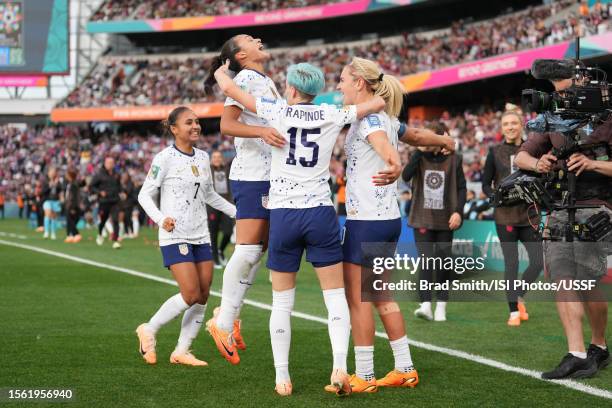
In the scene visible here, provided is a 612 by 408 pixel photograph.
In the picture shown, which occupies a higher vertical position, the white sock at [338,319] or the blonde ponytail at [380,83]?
the blonde ponytail at [380,83]

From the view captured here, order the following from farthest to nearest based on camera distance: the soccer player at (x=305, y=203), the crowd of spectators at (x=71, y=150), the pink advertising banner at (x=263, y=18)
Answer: the pink advertising banner at (x=263, y=18), the crowd of spectators at (x=71, y=150), the soccer player at (x=305, y=203)

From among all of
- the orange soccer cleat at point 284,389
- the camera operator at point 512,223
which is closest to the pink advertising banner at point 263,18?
the camera operator at point 512,223

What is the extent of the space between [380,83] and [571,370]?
2.41 m

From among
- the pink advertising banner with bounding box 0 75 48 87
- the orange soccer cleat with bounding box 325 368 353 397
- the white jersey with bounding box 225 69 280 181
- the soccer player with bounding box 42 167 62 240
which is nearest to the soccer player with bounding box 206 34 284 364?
the white jersey with bounding box 225 69 280 181

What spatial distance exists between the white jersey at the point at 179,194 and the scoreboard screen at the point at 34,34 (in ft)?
126

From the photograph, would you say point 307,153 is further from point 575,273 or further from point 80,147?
point 80,147

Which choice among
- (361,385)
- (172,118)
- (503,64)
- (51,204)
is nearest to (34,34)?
(51,204)

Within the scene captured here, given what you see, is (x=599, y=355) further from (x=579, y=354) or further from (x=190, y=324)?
(x=190, y=324)

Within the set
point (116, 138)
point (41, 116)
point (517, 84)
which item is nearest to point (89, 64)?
point (41, 116)

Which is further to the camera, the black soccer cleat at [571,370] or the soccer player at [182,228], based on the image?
the soccer player at [182,228]

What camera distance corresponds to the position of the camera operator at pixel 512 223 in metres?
9.80

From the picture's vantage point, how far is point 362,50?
50594 mm

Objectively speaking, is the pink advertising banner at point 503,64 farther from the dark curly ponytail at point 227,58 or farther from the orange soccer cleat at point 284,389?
the orange soccer cleat at point 284,389

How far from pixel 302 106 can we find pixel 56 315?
17.5ft
